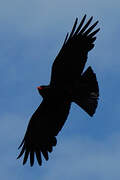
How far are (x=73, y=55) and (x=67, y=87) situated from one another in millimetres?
804

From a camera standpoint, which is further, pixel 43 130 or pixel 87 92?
pixel 43 130

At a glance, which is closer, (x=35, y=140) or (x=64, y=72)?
(x=64, y=72)

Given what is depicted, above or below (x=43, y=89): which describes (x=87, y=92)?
below

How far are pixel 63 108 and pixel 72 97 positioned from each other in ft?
1.46

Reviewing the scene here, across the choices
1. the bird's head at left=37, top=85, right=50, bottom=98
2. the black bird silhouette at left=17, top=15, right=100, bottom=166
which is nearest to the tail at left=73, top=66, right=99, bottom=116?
the black bird silhouette at left=17, top=15, right=100, bottom=166

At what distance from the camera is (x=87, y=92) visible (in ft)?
48.4

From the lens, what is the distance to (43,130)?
15648 mm

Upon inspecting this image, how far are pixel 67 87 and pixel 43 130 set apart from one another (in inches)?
64.6

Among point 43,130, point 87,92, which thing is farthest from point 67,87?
point 43,130

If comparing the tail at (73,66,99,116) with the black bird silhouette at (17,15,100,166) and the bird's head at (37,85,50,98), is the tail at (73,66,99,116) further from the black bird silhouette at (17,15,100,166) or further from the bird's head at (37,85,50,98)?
the bird's head at (37,85,50,98)

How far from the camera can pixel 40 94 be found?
14734mm

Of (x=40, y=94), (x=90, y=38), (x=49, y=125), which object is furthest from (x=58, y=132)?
(x=90, y=38)

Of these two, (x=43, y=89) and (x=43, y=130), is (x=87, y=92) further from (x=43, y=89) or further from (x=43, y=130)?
(x=43, y=130)

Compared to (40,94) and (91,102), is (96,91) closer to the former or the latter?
(91,102)
